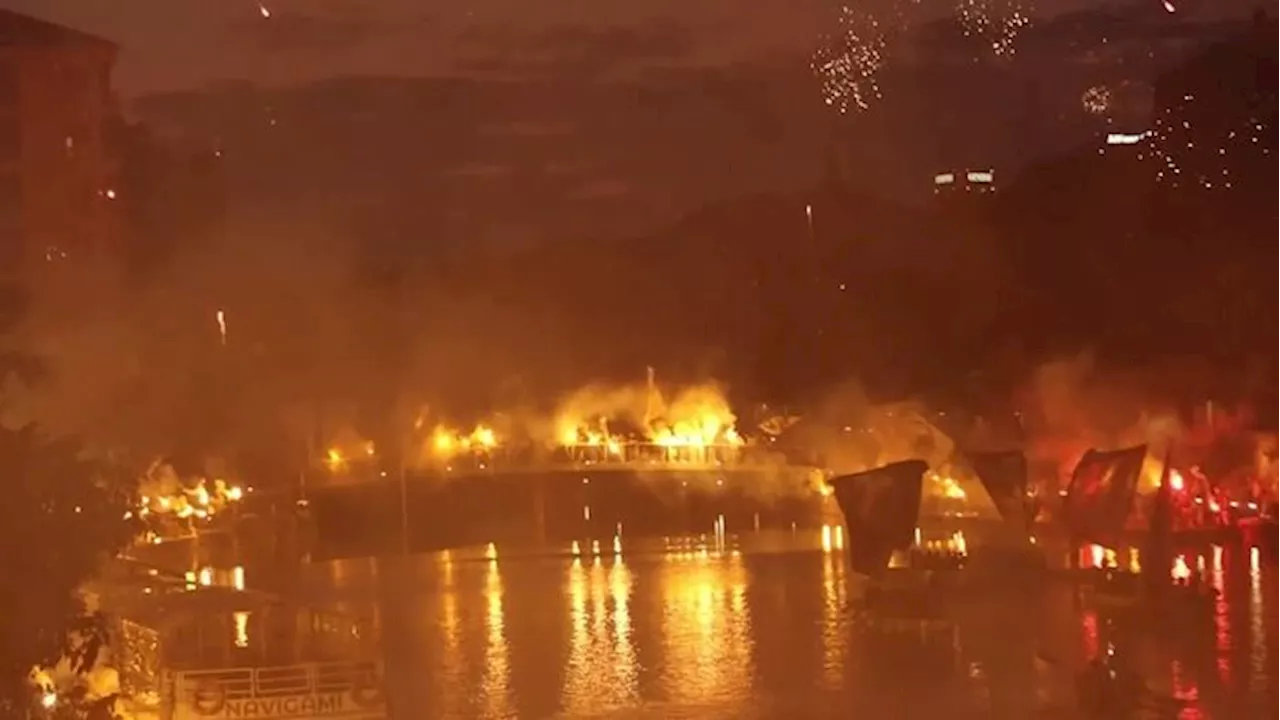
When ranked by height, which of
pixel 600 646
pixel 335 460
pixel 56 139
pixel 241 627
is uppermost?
pixel 56 139

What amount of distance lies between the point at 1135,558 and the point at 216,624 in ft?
47.0

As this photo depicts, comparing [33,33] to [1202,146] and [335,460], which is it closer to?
[335,460]

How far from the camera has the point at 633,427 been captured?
54.8 meters

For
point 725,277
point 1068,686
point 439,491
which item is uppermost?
point 725,277

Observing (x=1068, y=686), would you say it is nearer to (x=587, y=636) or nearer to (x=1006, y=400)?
(x=587, y=636)

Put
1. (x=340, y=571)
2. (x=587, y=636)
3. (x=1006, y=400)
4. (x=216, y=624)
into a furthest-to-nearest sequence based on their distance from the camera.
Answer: (x=1006, y=400) → (x=340, y=571) → (x=587, y=636) → (x=216, y=624)

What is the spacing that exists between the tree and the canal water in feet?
26.3

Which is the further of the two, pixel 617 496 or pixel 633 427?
pixel 633 427

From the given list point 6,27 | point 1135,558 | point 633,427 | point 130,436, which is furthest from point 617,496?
point 1135,558

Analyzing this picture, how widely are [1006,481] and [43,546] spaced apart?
24414 mm

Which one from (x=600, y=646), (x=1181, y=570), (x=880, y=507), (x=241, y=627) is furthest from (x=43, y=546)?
(x=1181, y=570)

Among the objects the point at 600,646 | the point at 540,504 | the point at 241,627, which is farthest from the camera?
the point at 540,504

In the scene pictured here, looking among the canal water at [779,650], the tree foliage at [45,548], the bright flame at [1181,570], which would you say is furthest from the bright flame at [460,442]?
the tree foliage at [45,548]

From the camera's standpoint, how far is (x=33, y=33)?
37375 mm
